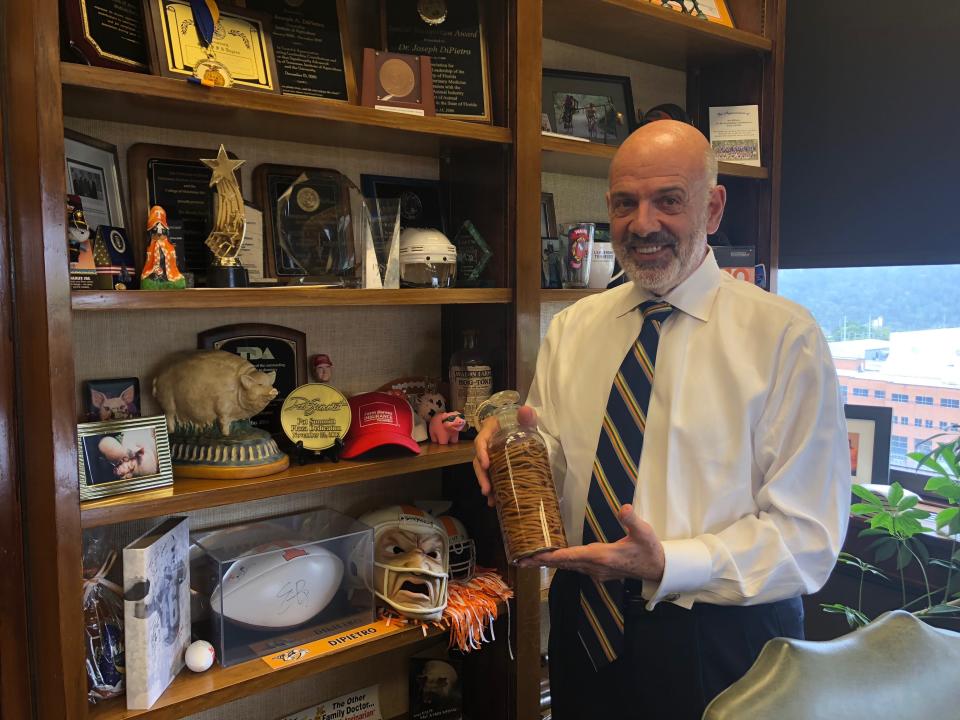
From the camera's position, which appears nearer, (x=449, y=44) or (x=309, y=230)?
(x=309, y=230)

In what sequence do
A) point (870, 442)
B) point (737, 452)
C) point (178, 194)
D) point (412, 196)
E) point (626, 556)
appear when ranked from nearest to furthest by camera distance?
1. point (626, 556)
2. point (737, 452)
3. point (178, 194)
4. point (412, 196)
5. point (870, 442)

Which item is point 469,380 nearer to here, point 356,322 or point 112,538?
point 356,322

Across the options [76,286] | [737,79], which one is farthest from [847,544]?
[76,286]

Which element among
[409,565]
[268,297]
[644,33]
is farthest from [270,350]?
[644,33]

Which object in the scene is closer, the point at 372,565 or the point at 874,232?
the point at 372,565

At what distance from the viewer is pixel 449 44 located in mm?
1808

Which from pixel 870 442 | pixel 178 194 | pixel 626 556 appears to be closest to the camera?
pixel 626 556

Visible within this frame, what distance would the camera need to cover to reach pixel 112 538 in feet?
5.32

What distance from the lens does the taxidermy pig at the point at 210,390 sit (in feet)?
5.03

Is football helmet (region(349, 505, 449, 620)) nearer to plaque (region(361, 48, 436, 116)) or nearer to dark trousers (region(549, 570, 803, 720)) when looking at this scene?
dark trousers (region(549, 570, 803, 720))

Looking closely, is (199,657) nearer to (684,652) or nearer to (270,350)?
(270,350)

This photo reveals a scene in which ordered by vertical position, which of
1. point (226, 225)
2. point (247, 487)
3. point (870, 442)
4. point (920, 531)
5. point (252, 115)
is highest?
point (252, 115)

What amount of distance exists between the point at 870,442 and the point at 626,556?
63.8 inches

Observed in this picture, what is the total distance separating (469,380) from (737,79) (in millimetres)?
1432
